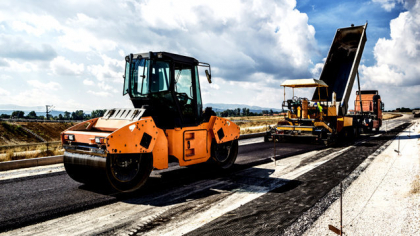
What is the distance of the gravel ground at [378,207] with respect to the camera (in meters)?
4.18

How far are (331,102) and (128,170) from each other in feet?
42.3

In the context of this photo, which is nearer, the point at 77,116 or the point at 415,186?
the point at 415,186

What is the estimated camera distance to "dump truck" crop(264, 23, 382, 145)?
14117 millimetres

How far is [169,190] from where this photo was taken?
614 centimetres

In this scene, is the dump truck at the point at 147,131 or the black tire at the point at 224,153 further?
the black tire at the point at 224,153

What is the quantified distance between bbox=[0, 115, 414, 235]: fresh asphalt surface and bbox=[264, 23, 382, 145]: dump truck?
589cm

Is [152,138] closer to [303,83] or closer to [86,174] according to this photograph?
[86,174]

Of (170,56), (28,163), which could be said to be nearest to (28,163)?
(28,163)

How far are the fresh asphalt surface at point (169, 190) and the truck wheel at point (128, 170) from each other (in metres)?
0.23

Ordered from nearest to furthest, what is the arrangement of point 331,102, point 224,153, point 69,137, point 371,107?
point 69,137 → point 224,153 → point 331,102 → point 371,107

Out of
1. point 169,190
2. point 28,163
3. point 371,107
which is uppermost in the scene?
point 371,107

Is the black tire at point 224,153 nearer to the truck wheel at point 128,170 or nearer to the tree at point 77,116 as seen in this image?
the truck wheel at point 128,170

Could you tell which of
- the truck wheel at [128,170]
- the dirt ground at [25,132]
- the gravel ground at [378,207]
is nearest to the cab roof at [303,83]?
the gravel ground at [378,207]

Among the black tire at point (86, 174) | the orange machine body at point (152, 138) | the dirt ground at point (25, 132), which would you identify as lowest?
the dirt ground at point (25, 132)
